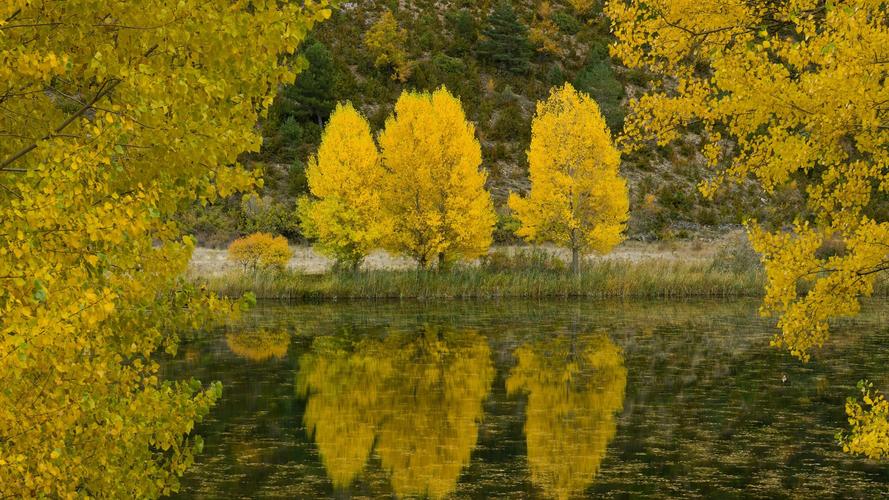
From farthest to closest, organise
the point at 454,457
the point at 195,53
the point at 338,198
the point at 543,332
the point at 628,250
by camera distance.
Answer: the point at 628,250, the point at 338,198, the point at 543,332, the point at 454,457, the point at 195,53

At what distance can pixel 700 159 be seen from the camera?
8312 centimetres

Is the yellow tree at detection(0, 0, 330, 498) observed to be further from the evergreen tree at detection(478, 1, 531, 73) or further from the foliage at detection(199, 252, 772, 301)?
the evergreen tree at detection(478, 1, 531, 73)

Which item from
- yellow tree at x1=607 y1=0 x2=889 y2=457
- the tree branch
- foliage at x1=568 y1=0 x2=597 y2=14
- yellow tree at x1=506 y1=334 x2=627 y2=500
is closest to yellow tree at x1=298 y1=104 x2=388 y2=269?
yellow tree at x1=506 y1=334 x2=627 y2=500

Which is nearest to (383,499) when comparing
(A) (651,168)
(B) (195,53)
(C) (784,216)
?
(B) (195,53)

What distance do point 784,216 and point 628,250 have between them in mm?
10141

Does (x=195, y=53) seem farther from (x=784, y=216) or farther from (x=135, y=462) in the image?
(x=784, y=216)

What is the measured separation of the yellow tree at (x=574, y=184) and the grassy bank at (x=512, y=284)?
196 centimetres

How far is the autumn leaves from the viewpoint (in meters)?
46.0

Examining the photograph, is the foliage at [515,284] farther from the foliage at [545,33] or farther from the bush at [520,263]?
the foliage at [545,33]

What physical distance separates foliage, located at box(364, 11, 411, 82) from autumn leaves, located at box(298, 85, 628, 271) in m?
34.7

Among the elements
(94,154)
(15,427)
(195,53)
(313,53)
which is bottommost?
(15,427)

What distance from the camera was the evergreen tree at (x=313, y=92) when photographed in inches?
2822

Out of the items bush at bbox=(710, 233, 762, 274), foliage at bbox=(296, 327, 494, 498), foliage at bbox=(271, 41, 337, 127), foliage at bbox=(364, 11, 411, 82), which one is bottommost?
foliage at bbox=(296, 327, 494, 498)

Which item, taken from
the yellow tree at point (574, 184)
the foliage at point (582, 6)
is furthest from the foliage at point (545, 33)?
the yellow tree at point (574, 184)
